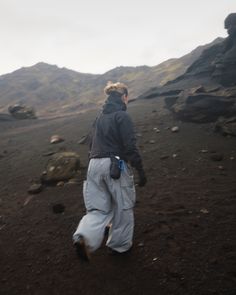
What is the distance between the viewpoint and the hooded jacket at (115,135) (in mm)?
4262

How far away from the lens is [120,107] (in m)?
4.52

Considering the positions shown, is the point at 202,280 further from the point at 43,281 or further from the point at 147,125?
the point at 147,125

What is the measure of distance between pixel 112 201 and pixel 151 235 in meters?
1.00

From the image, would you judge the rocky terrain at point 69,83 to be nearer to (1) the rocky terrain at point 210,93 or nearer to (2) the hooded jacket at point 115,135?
(1) the rocky terrain at point 210,93

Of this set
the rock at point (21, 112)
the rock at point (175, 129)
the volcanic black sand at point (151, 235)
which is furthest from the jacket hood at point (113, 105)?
the rock at point (21, 112)

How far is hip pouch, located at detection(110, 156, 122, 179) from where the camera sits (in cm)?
406

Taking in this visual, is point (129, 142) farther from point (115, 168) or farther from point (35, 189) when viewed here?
point (35, 189)

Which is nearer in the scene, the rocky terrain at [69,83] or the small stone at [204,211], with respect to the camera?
the small stone at [204,211]

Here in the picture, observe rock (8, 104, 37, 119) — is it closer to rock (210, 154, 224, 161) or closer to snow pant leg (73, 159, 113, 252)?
rock (210, 154, 224, 161)

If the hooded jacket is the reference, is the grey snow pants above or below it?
below

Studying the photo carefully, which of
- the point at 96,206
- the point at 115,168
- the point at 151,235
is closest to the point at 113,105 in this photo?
the point at 115,168

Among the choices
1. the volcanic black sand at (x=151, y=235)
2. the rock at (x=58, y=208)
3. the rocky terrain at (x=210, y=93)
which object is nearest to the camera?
the volcanic black sand at (x=151, y=235)

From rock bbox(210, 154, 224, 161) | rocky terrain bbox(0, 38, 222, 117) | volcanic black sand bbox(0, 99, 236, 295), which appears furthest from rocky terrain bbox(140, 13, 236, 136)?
rocky terrain bbox(0, 38, 222, 117)

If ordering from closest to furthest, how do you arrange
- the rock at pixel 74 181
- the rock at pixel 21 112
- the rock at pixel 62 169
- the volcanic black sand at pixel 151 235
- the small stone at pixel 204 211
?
the volcanic black sand at pixel 151 235, the small stone at pixel 204 211, the rock at pixel 74 181, the rock at pixel 62 169, the rock at pixel 21 112
